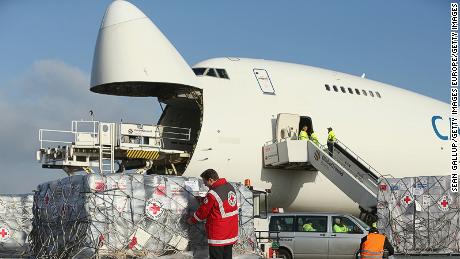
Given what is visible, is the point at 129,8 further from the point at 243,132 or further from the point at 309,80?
the point at 309,80

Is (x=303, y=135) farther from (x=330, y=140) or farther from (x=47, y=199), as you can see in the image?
(x=47, y=199)

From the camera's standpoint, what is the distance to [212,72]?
93.6 feet

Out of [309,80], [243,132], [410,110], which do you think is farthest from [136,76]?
[410,110]

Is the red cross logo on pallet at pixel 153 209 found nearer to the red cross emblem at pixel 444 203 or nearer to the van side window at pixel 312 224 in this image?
the van side window at pixel 312 224

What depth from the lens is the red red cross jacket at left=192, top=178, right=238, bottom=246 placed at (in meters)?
12.4

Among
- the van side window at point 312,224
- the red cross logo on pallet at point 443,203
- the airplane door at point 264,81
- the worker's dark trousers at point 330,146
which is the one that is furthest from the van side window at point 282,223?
the airplane door at point 264,81

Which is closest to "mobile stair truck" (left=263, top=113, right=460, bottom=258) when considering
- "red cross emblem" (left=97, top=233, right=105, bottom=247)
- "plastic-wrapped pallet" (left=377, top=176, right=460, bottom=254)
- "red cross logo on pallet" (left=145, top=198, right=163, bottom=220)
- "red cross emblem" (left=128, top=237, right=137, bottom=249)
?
"plastic-wrapped pallet" (left=377, top=176, right=460, bottom=254)

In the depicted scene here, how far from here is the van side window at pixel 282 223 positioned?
23578 mm

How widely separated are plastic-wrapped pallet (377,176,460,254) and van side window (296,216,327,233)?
185 centimetres

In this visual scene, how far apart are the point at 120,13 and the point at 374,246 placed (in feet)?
48.6

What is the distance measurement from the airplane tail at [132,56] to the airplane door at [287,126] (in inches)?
150

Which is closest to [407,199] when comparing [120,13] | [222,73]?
[222,73]

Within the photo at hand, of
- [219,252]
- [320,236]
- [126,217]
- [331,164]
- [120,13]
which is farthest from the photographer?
[331,164]

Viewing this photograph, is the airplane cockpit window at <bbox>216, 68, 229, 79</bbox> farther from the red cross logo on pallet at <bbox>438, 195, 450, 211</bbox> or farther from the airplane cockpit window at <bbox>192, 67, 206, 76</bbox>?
the red cross logo on pallet at <bbox>438, 195, 450, 211</bbox>
